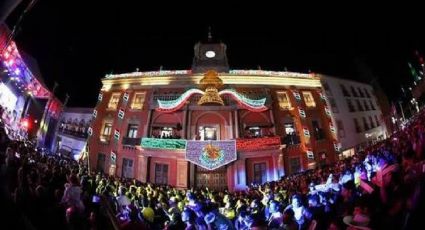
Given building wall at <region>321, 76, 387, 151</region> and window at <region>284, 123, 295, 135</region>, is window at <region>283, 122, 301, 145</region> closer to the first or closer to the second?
window at <region>284, 123, 295, 135</region>

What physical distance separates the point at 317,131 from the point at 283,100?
3199 millimetres

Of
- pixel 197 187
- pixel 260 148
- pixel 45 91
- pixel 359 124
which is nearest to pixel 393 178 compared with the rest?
pixel 359 124

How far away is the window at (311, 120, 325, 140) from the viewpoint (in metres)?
13.8

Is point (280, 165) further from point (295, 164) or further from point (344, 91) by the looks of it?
point (344, 91)

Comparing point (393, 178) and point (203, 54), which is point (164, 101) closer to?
point (203, 54)

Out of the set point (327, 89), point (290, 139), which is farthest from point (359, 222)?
point (290, 139)

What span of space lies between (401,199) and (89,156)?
13.9 m

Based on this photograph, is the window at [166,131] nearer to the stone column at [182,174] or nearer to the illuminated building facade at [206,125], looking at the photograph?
the illuminated building facade at [206,125]

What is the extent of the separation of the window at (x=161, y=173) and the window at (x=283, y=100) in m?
7.70

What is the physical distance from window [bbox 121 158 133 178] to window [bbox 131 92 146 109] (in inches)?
125

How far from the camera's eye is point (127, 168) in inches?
629

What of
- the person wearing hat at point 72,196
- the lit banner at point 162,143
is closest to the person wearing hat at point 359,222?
the person wearing hat at point 72,196

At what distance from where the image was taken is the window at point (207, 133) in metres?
17.5

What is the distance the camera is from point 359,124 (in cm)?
1143
